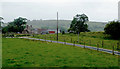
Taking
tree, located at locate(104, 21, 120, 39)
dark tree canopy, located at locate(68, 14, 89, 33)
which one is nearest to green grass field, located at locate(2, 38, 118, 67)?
tree, located at locate(104, 21, 120, 39)

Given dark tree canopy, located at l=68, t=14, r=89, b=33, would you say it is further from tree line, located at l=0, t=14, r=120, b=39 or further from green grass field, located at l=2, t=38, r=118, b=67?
green grass field, located at l=2, t=38, r=118, b=67

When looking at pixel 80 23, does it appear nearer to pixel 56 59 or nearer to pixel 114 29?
Answer: pixel 114 29

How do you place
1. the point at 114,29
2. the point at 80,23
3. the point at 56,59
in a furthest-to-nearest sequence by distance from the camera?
1. the point at 80,23
2. the point at 114,29
3. the point at 56,59

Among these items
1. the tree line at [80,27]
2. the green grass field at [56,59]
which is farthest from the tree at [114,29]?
the green grass field at [56,59]

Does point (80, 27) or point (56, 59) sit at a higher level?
point (80, 27)

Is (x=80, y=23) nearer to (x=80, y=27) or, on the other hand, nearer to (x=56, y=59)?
(x=80, y=27)

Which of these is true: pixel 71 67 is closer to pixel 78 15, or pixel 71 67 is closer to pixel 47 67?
pixel 47 67

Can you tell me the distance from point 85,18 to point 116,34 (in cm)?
4128

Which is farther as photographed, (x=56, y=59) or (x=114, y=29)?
(x=114, y=29)

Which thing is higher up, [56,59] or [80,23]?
[80,23]

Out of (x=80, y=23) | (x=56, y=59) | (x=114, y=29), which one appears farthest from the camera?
(x=80, y=23)

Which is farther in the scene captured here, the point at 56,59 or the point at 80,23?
the point at 80,23

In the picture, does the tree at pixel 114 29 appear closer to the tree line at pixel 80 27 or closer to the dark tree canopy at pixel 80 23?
the tree line at pixel 80 27

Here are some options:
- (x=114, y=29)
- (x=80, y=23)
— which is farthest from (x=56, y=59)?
(x=80, y=23)
